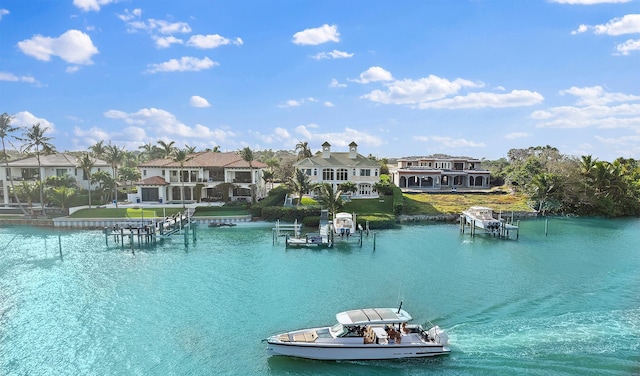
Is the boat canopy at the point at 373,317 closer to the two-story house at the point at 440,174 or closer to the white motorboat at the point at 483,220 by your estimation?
the white motorboat at the point at 483,220

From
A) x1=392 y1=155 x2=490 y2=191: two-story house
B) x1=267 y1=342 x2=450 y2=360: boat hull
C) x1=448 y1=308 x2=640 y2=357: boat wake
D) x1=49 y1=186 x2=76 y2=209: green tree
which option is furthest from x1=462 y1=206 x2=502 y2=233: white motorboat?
x1=49 y1=186 x2=76 y2=209: green tree

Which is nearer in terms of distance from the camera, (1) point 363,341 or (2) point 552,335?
(1) point 363,341

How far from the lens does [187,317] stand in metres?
28.3

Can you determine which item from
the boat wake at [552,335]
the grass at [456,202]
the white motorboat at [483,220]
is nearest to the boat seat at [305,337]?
the boat wake at [552,335]

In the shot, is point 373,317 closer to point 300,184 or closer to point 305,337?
point 305,337

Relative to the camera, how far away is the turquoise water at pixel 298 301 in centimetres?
2267

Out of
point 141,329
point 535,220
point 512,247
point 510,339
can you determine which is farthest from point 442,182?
point 141,329

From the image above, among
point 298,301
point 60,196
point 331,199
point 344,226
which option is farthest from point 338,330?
point 60,196

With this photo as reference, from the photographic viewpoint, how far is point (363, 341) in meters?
23.1

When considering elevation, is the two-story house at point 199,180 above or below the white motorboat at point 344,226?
above

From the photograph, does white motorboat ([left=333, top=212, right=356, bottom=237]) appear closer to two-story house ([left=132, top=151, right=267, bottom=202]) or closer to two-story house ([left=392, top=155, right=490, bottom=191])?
two-story house ([left=132, top=151, right=267, bottom=202])

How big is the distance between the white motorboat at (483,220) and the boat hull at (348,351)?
36.5m

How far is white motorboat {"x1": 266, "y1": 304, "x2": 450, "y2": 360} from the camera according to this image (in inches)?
898

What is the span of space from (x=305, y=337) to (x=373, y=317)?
3996 millimetres
